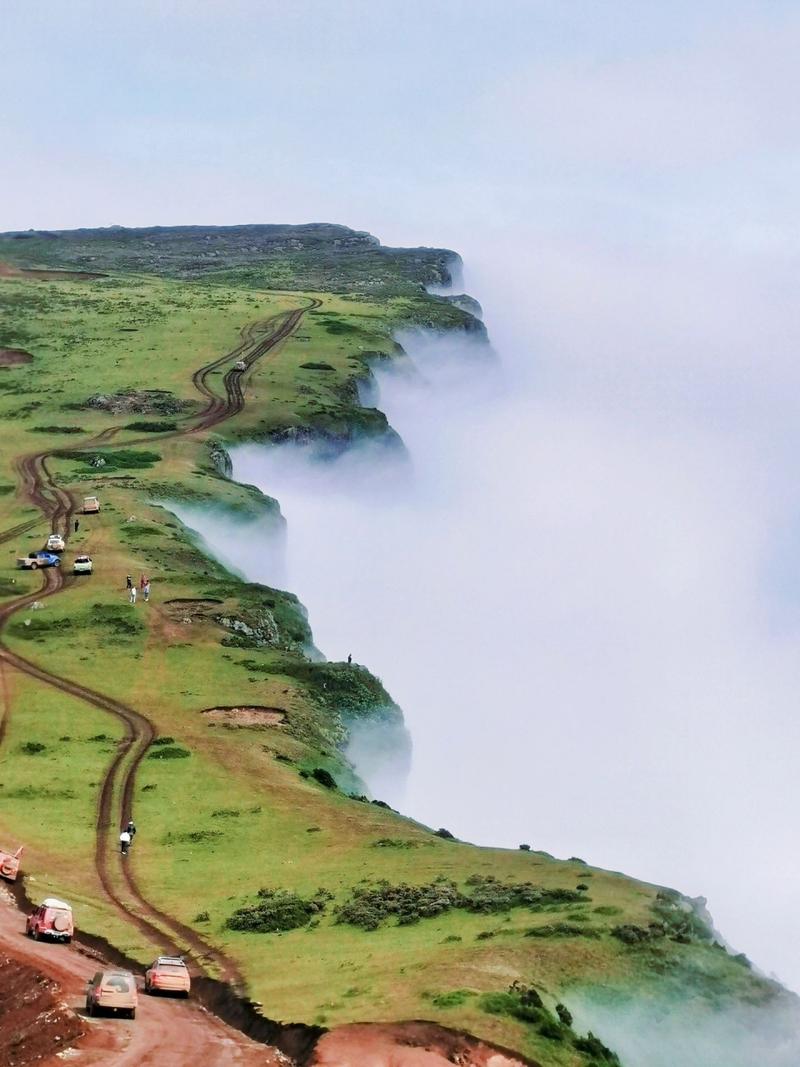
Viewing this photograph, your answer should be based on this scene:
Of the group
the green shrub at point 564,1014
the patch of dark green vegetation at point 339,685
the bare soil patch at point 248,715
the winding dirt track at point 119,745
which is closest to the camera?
the green shrub at point 564,1014

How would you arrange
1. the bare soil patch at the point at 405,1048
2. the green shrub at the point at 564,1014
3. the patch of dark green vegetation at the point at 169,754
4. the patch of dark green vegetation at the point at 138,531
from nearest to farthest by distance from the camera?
1. the bare soil patch at the point at 405,1048
2. the green shrub at the point at 564,1014
3. the patch of dark green vegetation at the point at 169,754
4. the patch of dark green vegetation at the point at 138,531

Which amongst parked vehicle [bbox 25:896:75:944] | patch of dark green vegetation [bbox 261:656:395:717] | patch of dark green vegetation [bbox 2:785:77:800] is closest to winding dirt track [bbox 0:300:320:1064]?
patch of dark green vegetation [bbox 2:785:77:800]

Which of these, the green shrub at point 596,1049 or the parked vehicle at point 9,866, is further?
the parked vehicle at point 9,866

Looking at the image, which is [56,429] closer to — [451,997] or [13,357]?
[13,357]

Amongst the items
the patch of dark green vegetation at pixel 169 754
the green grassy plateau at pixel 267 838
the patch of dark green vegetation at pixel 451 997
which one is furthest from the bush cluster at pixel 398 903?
the patch of dark green vegetation at pixel 169 754

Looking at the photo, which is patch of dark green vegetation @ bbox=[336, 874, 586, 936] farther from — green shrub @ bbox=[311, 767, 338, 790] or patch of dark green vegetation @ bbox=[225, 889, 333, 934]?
green shrub @ bbox=[311, 767, 338, 790]

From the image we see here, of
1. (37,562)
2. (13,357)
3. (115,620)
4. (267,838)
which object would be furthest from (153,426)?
(267,838)

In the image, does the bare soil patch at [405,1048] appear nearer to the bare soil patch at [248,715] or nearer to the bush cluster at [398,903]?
the bush cluster at [398,903]
